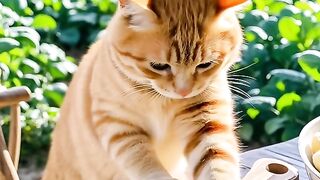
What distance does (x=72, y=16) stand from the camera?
2834 mm

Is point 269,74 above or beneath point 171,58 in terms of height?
beneath

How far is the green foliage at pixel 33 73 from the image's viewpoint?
2.36m

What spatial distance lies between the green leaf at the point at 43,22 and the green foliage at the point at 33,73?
0.26 ft

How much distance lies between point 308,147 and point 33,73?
5.28 ft

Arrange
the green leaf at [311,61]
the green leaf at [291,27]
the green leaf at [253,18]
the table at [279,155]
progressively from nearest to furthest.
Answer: the table at [279,155] < the green leaf at [311,61] < the green leaf at [291,27] < the green leaf at [253,18]

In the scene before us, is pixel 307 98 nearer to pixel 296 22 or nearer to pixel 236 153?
pixel 296 22

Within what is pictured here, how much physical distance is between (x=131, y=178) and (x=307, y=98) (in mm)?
1318

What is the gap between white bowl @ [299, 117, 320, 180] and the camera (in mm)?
947

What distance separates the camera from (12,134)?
1234 mm

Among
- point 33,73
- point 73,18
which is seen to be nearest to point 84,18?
point 73,18

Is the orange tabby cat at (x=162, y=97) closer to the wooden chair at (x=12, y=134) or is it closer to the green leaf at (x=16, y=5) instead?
the wooden chair at (x=12, y=134)

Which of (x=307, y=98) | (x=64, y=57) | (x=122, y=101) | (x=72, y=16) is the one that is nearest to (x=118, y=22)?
(x=122, y=101)

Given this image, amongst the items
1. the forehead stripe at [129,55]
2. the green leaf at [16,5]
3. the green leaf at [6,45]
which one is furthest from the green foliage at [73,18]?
the forehead stripe at [129,55]

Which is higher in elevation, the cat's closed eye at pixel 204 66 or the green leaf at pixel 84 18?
the cat's closed eye at pixel 204 66
